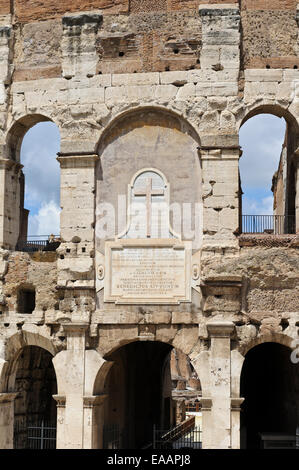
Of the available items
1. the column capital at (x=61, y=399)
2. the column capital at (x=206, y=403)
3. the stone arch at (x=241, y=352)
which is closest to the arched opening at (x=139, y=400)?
the column capital at (x=61, y=399)

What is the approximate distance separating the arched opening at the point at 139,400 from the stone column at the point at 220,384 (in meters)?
1.43

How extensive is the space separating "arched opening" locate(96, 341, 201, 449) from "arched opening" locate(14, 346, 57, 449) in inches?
63.4

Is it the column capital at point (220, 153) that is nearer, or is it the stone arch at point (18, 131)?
the column capital at point (220, 153)

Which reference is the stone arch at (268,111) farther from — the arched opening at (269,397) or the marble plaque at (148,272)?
the arched opening at (269,397)

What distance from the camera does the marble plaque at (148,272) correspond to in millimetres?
14430

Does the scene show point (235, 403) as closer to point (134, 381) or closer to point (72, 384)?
point (72, 384)

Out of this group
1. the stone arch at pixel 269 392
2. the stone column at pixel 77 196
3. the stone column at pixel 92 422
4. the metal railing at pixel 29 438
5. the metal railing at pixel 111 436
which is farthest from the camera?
the stone arch at pixel 269 392

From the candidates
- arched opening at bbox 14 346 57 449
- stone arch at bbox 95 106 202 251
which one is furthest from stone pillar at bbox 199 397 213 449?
→ arched opening at bbox 14 346 57 449

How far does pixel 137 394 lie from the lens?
1983 centimetres

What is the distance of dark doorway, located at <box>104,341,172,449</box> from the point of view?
56.5 ft

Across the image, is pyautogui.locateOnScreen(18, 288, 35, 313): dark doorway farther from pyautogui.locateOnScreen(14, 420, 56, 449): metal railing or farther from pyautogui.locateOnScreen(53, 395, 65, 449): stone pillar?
pyautogui.locateOnScreen(14, 420, 56, 449): metal railing

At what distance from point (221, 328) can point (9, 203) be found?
18.4 feet

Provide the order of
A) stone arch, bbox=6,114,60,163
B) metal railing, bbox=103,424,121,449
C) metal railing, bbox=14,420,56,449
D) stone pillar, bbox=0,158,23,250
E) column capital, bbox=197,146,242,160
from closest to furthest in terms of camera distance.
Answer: column capital, bbox=197,146,242,160 → metal railing, bbox=103,424,121,449 → stone pillar, bbox=0,158,23,250 → stone arch, bbox=6,114,60,163 → metal railing, bbox=14,420,56,449

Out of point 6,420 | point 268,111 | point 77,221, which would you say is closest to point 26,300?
point 77,221
